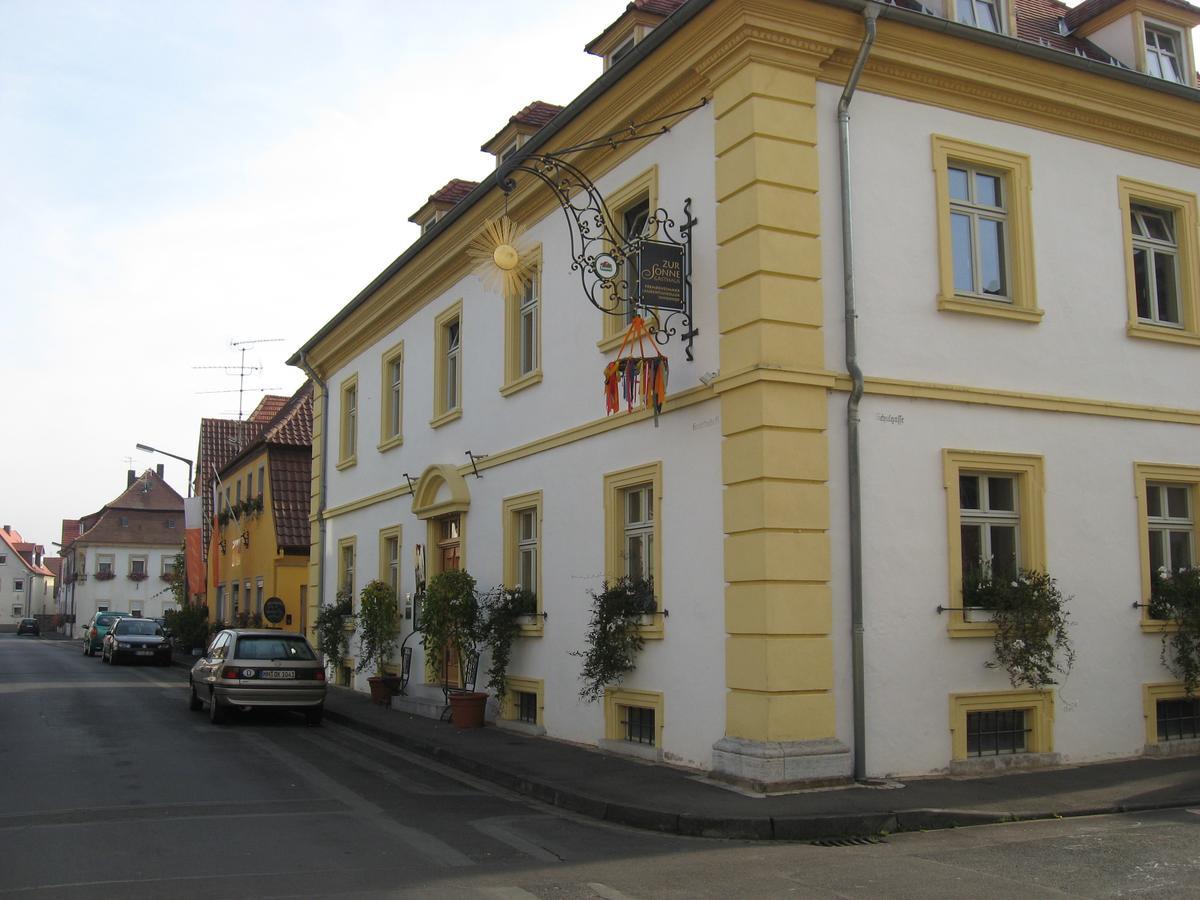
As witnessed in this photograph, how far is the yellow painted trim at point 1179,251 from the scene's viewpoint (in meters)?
13.9

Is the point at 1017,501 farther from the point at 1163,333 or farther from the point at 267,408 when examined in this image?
the point at 267,408

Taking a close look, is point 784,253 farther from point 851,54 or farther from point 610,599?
point 610,599

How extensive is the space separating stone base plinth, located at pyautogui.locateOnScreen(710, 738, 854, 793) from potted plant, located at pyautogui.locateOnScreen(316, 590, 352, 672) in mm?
14295

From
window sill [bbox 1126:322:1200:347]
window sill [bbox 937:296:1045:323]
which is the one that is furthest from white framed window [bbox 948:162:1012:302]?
window sill [bbox 1126:322:1200:347]

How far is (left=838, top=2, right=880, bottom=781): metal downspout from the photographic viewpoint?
11172mm

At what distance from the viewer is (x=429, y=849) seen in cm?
888

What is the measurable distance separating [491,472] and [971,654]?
7830mm

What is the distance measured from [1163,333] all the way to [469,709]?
9.98 meters

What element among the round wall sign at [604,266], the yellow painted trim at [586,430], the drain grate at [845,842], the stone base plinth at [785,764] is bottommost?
the drain grate at [845,842]

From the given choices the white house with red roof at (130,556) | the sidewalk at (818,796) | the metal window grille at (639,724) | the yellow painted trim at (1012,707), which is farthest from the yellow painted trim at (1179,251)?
the white house with red roof at (130,556)

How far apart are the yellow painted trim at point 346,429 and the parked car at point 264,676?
6.51m

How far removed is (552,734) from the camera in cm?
1512

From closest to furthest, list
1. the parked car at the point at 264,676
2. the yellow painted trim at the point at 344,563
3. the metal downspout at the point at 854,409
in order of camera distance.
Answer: the metal downspout at the point at 854,409, the parked car at the point at 264,676, the yellow painted trim at the point at 344,563

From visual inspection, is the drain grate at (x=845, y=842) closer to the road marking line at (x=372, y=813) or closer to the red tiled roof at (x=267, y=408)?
the road marking line at (x=372, y=813)
